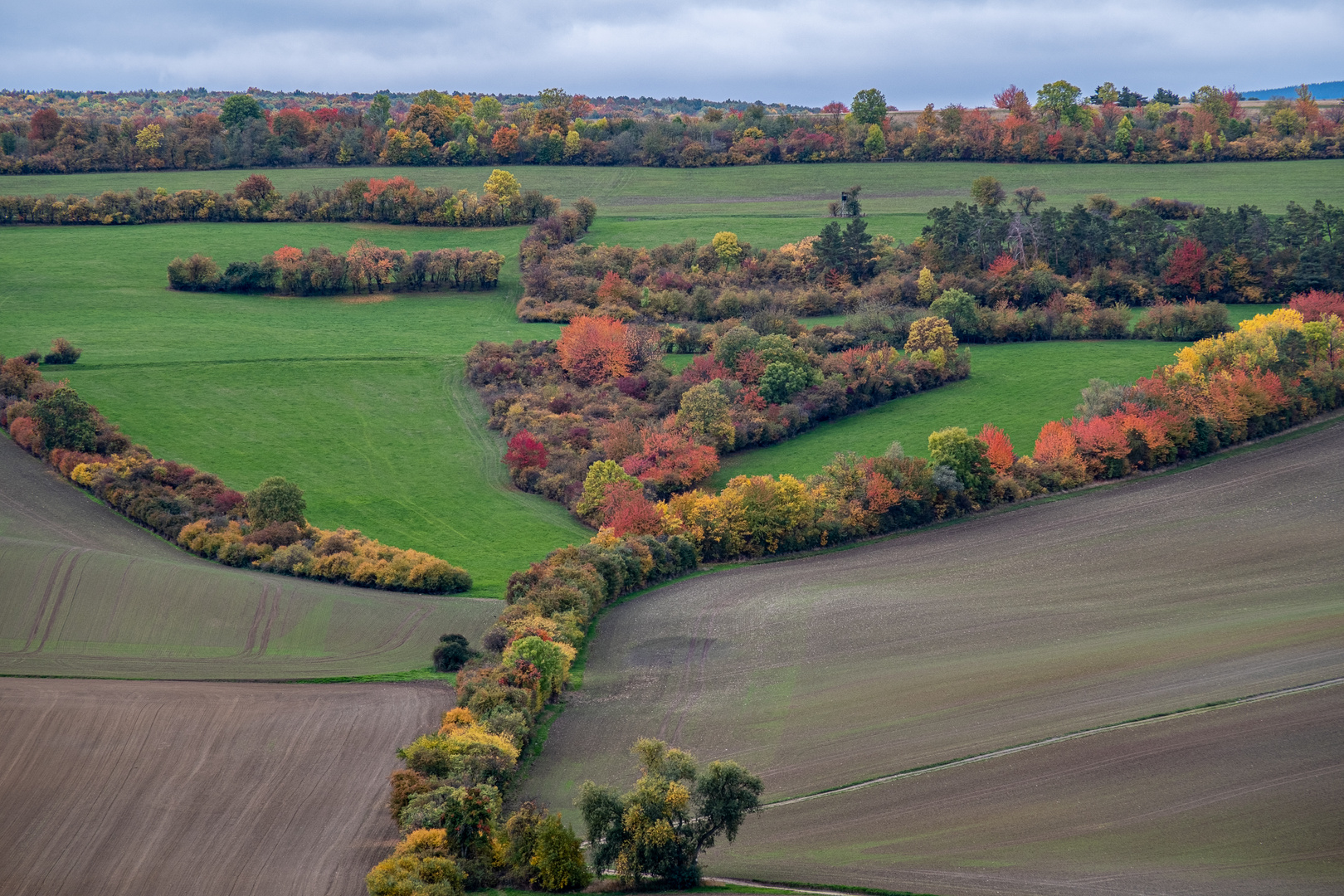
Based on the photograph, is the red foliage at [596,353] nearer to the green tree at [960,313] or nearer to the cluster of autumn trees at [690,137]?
the green tree at [960,313]

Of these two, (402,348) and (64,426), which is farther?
(402,348)

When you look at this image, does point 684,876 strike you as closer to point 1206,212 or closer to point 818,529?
point 818,529

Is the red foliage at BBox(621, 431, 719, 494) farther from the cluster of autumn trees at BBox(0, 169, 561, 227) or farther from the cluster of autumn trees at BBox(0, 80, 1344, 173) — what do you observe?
the cluster of autumn trees at BBox(0, 80, 1344, 173)

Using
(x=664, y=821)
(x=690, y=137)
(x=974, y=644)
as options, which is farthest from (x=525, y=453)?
(x=690, y=137)

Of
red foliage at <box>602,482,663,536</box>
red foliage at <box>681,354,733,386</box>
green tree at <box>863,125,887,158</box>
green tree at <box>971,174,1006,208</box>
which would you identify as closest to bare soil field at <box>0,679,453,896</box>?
red foliage at <box>602,482,663,536</box>

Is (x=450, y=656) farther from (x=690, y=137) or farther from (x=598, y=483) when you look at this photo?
(x=690, y=137)

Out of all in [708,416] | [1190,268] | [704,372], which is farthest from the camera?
[1190,268]
